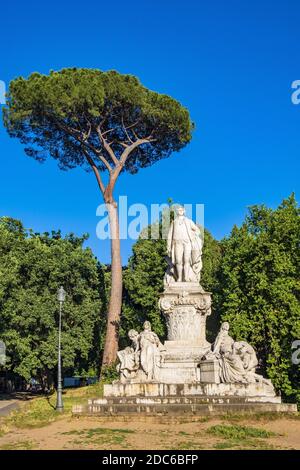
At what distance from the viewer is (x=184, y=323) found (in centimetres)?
1736

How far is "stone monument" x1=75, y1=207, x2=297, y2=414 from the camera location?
14188 millimetres

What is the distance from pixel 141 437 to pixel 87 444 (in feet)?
4.05

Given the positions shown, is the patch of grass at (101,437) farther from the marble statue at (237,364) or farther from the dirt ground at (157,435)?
the marble statue at (237,364)

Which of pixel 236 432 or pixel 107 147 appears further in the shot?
pixel 107 147

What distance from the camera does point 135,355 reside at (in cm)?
1625

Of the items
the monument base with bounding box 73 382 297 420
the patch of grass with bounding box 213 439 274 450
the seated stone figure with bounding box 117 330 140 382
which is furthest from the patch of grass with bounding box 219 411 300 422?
the seated stone figure with bounding box 117 330 140 382

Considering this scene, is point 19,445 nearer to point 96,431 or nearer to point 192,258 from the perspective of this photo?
point 96,431

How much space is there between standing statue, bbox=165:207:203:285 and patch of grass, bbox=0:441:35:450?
8.64 m

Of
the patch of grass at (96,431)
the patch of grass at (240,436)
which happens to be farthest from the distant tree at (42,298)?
the patch of grass at (240,436)

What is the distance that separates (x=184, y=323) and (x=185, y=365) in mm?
1463

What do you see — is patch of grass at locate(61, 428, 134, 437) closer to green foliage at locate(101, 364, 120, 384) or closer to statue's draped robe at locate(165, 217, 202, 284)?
statue's draped robe at locate(165, 217, 202, 284)

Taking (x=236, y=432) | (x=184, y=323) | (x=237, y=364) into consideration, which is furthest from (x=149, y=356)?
(x=236, y=432)

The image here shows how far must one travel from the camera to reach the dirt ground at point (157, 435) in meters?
9.98

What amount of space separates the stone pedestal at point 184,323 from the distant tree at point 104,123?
931 centimetres
